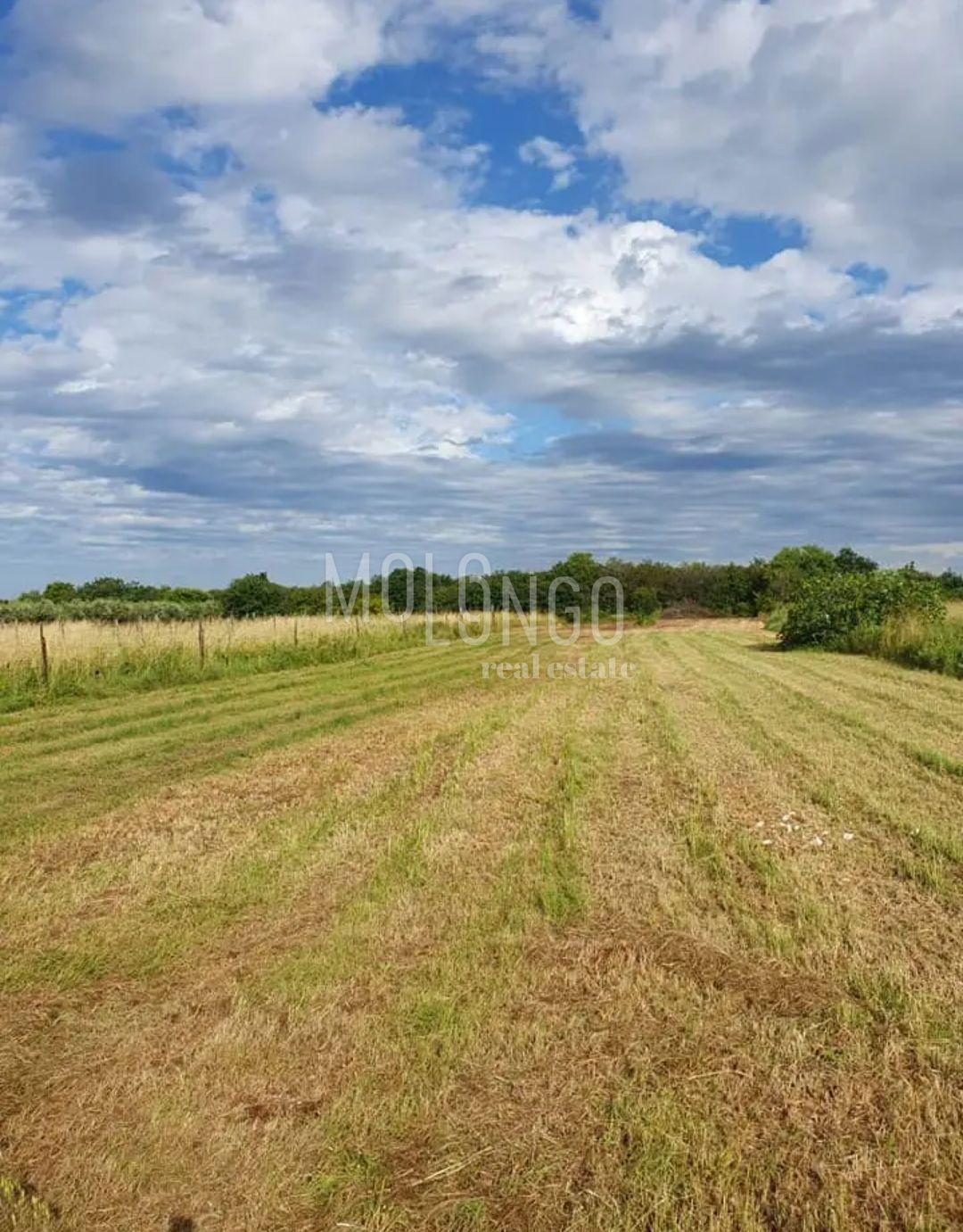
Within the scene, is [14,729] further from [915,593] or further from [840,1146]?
[915,593]

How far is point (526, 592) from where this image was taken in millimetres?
65000

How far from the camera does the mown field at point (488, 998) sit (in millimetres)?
2803

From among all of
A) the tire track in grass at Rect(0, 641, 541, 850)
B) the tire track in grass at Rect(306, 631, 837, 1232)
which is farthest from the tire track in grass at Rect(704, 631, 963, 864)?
the tire track in grass at Rect(0, 641, 541, 850)

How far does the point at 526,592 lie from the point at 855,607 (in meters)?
39.6

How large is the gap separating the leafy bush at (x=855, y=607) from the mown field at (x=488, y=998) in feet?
54.9

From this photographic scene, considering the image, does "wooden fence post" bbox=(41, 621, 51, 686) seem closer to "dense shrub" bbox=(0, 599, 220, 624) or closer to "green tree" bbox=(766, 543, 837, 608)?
"dense shrub" bbox=(0, 599, 220, 624)

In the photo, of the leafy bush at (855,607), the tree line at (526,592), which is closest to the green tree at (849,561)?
the tree line at (526,592)

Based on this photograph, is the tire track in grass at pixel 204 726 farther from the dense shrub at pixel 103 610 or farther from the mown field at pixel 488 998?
the dense shrub at pixel 103 610

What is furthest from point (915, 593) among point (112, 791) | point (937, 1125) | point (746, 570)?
point (746, 570)

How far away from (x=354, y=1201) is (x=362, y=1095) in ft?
1.69

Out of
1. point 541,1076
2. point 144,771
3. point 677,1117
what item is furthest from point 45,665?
point 677,1117

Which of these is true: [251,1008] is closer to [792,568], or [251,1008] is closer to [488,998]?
[488,998]

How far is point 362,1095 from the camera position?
3252 mm

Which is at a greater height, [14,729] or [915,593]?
[915,593]
